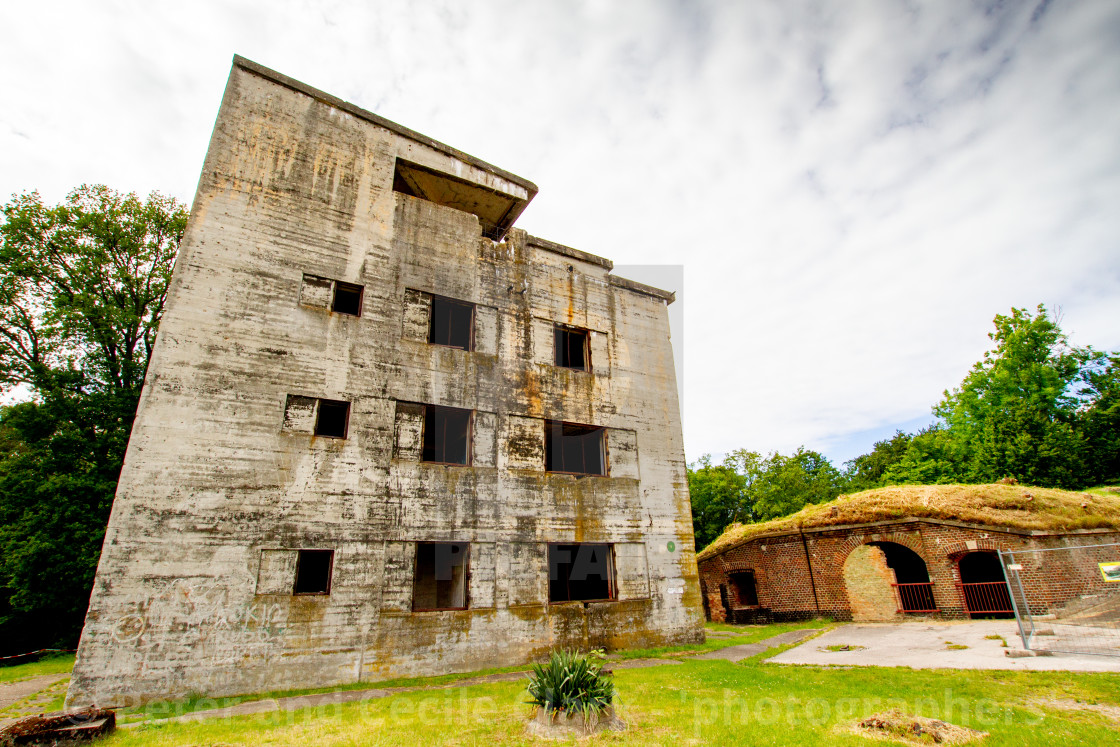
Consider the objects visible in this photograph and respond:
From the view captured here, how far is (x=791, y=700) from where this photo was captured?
8641mm

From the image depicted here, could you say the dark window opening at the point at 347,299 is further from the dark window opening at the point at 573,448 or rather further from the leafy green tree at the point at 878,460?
the leafy green tree at the point at 878,460

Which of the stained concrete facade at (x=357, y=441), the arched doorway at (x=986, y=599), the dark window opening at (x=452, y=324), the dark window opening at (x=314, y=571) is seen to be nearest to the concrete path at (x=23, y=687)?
the stained concrete facade at (x=357, y=441)

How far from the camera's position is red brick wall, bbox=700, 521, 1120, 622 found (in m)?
17.3

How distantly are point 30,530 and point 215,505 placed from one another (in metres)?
14.4

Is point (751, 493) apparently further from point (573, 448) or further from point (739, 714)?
point (739, 714)

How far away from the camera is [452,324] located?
15.9 m

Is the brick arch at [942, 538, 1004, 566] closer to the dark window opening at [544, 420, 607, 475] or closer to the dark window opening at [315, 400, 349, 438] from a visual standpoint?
the dark window opening at [544, 420, 607, 475]

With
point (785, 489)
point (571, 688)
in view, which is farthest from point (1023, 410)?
point (571, 688)

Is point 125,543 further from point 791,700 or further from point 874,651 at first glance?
point 874,651

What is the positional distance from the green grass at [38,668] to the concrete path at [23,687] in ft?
1.59

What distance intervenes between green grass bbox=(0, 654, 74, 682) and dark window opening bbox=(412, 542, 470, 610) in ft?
34.0

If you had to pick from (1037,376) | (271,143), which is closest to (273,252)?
(271,143)

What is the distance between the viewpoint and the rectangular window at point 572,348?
683 inches

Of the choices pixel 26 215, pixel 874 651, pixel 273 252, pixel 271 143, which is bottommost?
pixel 874 651
